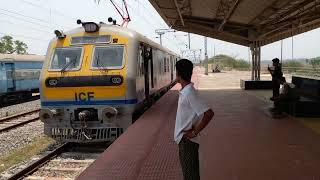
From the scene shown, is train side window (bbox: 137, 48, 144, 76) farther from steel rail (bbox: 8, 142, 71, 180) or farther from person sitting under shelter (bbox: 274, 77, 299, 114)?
person sitting under shelter (bbox: 274, 77, 299, 114)

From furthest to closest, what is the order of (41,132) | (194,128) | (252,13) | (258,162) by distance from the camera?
(252,13) < (41,132) < (258,162) < (194,128)

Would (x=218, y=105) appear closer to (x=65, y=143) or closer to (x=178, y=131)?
(x=65, y=143)

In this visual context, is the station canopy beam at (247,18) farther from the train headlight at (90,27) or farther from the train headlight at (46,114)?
the train headlight at (46,114)

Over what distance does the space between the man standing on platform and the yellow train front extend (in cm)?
563

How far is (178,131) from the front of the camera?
13.4 feet

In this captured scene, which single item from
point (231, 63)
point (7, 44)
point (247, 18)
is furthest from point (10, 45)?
point (247, 18)

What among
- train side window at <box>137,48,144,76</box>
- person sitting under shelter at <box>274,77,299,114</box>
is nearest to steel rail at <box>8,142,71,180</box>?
train side window at <box>137,48,144,76</box>

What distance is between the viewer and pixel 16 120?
52.6 ft

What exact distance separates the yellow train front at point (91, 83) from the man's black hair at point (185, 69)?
5744 mm

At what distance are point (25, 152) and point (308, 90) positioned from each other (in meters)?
7.71

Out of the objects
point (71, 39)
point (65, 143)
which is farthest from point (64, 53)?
point (65, 143)

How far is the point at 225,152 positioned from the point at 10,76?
1855 cm

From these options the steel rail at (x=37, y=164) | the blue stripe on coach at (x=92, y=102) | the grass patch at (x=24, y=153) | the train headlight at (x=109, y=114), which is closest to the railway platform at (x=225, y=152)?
the train headlight at (x=109, y=114)

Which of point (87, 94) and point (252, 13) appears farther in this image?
point (252, 13)
